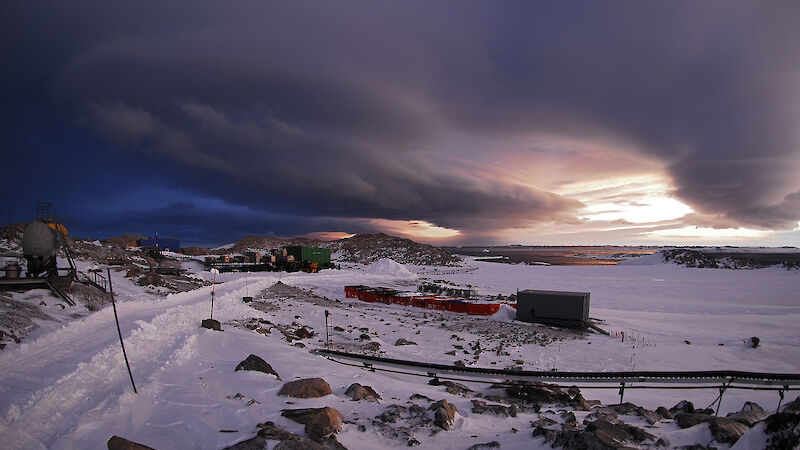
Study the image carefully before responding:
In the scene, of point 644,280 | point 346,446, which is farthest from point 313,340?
point 644,280

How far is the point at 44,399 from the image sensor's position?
7.51m

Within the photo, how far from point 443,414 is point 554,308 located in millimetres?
20148

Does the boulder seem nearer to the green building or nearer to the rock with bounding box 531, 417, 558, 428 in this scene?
the rock with bounding box 531, 417, 558, 428

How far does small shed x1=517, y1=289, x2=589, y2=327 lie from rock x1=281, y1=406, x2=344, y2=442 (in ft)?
69.5

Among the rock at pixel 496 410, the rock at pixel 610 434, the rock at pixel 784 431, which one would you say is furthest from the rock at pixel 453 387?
the rock at pixel 784 431

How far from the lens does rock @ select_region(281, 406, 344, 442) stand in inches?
243

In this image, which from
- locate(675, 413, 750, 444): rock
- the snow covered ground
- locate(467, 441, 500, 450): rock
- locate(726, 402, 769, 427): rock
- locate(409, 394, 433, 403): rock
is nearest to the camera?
locate(675, 413, 750, 444): rock

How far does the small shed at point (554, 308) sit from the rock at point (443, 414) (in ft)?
63.4

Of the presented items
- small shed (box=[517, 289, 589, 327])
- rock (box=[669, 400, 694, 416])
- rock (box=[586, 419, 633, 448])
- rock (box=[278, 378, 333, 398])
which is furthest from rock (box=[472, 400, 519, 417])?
small shed (box=[517, 289, 589, 327])

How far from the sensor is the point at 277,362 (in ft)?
37.3

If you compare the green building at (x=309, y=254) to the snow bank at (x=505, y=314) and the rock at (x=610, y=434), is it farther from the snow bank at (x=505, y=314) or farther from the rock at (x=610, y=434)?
the rock at (x=610, y=434)

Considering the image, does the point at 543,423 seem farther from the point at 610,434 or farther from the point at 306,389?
the point at 306,389

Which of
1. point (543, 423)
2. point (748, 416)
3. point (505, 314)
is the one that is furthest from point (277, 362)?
point (505, 314)

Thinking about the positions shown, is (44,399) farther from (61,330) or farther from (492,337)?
(492,337)
